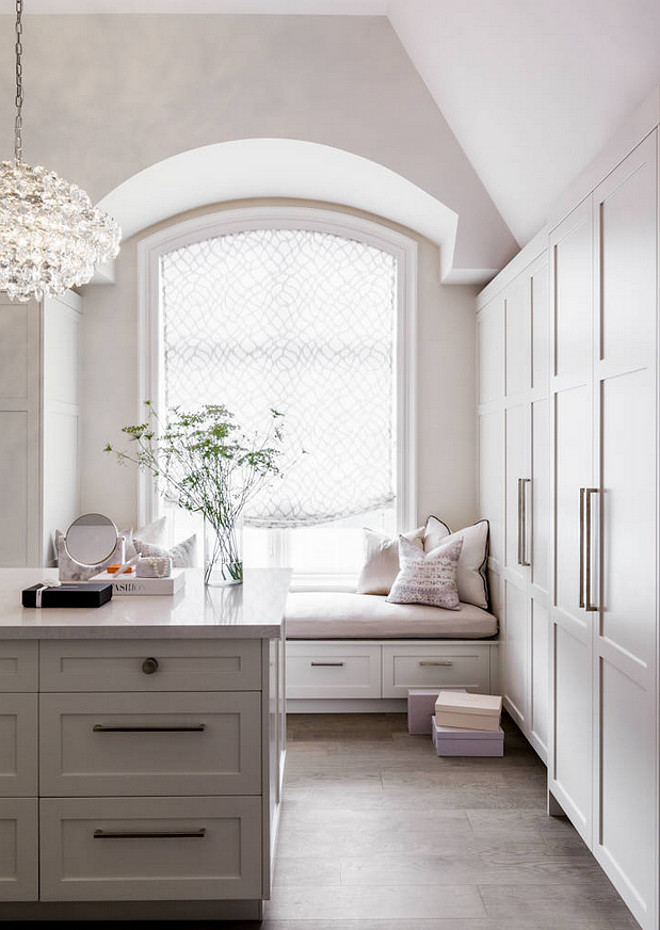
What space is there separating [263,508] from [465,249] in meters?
1.87

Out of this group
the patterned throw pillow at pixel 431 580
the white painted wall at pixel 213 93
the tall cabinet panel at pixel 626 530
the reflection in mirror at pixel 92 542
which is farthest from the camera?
the patterned throw pillow at pixel 431 580

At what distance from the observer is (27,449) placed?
12.6 ft

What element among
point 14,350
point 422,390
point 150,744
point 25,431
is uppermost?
point 14,350

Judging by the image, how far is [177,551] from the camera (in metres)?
4.18

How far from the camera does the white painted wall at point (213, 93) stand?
3.58 m

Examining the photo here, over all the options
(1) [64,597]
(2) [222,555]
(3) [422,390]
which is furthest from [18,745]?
(3) [422,390]

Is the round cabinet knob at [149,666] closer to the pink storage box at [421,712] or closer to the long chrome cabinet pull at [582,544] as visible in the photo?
the long chrome cabinet pull at [582,544]

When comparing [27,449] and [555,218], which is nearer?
[555,218]

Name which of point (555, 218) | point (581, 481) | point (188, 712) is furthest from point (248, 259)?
point (188, 712)

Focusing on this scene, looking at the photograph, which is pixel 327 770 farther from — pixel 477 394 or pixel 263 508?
pixel 477 394

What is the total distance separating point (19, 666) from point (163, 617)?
384 mm

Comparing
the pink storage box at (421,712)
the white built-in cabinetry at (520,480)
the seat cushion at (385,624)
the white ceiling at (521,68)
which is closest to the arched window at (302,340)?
the white built-in cabinetry at (520,480)

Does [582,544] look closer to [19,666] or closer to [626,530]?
[626,530]

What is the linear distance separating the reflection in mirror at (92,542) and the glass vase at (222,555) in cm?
32
